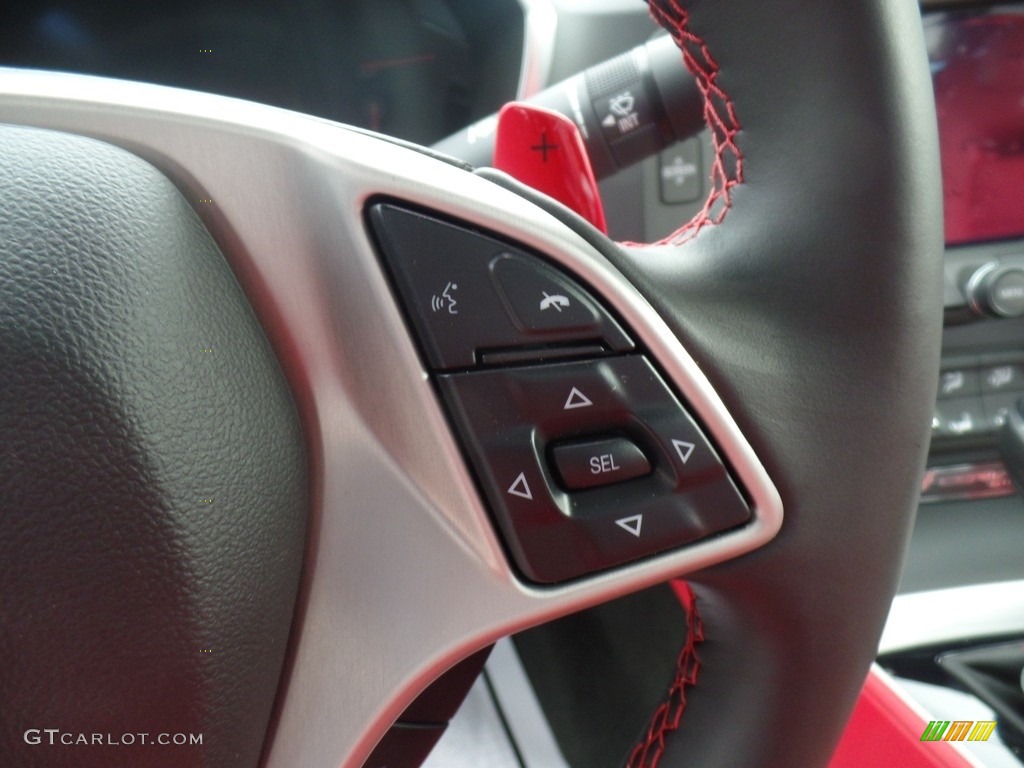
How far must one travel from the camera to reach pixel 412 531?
0.41m

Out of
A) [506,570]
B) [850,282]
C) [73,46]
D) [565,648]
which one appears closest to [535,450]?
[506,570]

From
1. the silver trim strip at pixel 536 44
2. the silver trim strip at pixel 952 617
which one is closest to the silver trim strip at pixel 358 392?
the silver trim strip at pixel 952 617

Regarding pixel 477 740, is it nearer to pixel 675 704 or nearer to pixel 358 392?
pixel 675 704

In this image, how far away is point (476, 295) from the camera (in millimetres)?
390

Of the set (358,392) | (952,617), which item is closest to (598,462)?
(358,392)

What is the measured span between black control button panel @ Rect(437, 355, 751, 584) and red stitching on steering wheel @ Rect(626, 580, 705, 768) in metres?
0.07

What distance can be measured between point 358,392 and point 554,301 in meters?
→ 0.10

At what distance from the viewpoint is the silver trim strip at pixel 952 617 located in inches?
33.5

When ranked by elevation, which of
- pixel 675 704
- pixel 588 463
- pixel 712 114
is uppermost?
pixel 712 114

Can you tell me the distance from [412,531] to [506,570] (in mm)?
46

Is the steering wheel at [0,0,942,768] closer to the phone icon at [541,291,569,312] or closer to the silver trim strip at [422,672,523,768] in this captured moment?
the phone icon at [541,291,569,312]

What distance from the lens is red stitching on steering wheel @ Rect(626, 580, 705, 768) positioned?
0.45 m

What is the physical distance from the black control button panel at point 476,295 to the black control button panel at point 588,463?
0.04 feet

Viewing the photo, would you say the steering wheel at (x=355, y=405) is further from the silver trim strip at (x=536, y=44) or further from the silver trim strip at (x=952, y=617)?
the silver trim strip at (x=536, y=44)
